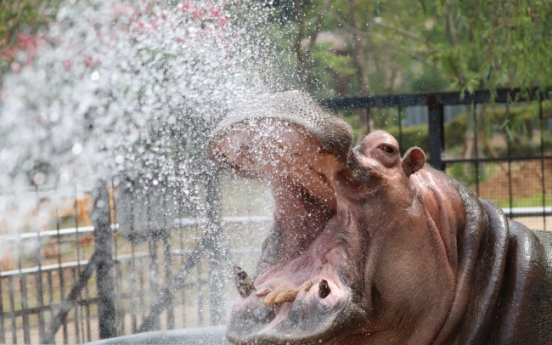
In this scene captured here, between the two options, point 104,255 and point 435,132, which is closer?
point 435,132

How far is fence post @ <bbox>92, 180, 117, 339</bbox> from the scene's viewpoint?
3.77 metres

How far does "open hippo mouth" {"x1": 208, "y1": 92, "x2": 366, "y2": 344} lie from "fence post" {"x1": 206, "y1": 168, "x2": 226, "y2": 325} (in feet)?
5.83

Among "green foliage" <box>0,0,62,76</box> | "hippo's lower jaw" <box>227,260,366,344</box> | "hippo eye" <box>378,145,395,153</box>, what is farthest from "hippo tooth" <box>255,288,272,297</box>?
"green foliage" <box>0,0,62,76</box>

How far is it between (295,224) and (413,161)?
0.70 feet

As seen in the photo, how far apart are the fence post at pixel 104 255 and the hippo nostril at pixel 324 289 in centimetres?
284

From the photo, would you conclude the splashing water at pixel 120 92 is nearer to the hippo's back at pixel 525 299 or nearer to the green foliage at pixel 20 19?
the green foliage at pixel 20 19

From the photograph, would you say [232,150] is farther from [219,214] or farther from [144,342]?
[219,214]

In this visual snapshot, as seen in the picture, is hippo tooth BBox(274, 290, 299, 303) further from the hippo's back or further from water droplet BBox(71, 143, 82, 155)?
water droplet BBox(71, 143, 82, 155)

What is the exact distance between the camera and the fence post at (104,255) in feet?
12.4

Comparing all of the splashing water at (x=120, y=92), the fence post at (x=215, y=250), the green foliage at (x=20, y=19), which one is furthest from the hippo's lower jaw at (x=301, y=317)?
the green foliage at (x=20, y=19)

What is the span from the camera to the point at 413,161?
4.09ft

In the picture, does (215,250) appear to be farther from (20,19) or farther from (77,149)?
(20,19)

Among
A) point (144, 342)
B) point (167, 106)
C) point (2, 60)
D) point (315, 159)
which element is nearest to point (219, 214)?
point (167, 106)

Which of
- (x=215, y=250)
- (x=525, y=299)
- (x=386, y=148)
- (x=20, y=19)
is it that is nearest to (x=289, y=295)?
(x=386, y=148)
